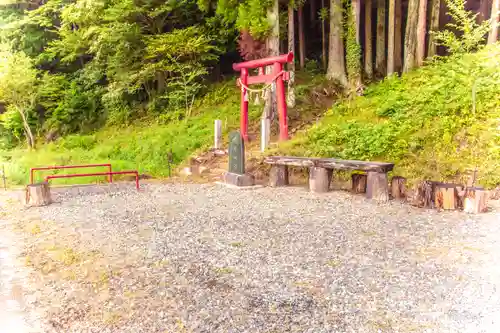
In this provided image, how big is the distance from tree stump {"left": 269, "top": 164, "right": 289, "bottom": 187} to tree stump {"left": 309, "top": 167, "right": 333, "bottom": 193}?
46.0 inches

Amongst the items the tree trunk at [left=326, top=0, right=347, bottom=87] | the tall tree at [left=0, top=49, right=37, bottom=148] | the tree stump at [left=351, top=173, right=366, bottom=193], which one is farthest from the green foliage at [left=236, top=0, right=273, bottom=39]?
the tall tree at [left=0, top=49, right=37, bottom=148]

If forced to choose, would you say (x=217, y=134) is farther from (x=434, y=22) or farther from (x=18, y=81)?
(x=18, y=81)

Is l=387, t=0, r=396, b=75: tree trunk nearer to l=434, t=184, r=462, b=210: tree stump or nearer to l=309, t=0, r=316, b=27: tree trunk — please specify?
l=309, t=0, r=316, b=27: tree trunk

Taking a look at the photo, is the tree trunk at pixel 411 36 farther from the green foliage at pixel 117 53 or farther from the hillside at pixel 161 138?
the green foliage at pixel 117 53

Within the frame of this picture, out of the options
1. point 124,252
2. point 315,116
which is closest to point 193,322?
point 124,252

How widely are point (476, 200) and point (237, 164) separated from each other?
572cm

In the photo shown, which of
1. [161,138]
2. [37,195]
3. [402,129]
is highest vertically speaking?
[402,129]

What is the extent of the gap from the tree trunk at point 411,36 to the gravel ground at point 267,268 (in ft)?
24.9

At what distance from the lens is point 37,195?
9.05 metres

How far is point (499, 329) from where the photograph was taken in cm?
341

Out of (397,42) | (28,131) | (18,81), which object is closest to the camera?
(397,42)

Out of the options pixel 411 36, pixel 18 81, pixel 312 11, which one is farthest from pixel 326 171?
pixel 18 81

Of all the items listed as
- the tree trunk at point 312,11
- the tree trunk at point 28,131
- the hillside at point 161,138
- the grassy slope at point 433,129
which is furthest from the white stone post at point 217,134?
the tree trunk at point 28,131

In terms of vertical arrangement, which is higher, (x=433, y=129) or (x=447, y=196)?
(x=433, y=129)
